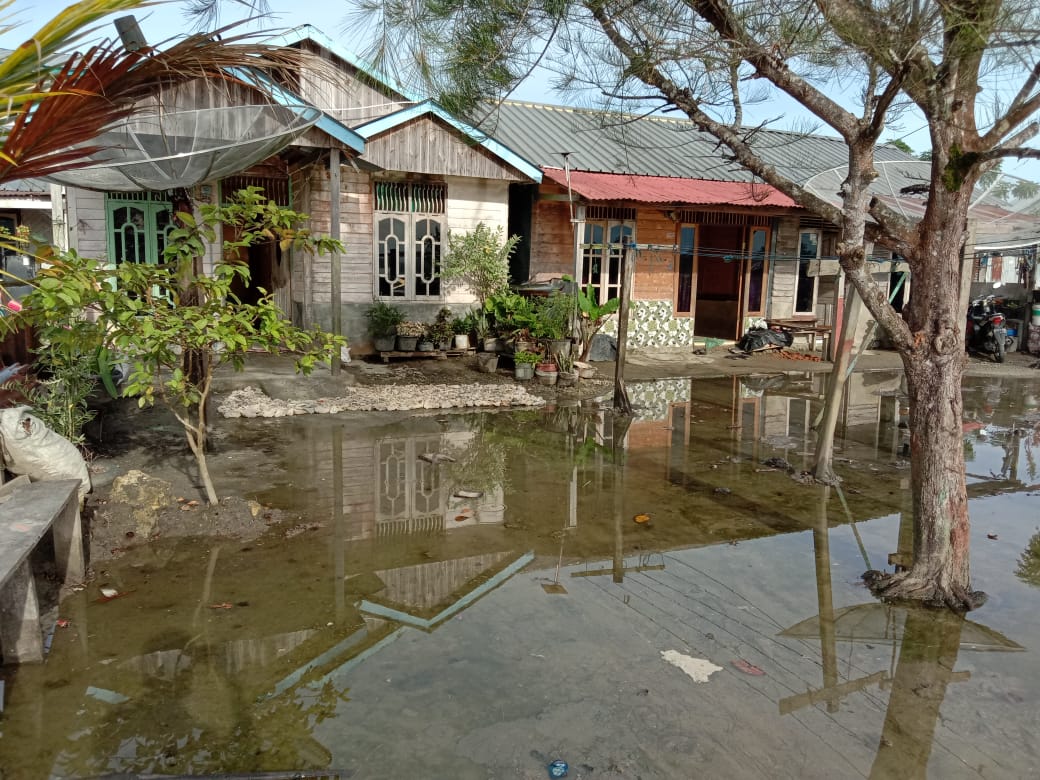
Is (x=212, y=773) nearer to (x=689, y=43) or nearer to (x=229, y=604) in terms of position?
(x=229, y=604)

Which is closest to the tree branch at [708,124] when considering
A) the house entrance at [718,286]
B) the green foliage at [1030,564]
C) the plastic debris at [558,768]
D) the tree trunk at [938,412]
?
the tree trunk at [938,412]

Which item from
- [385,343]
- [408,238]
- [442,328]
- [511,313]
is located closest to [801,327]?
[511,313]

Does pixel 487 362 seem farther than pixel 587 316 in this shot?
No

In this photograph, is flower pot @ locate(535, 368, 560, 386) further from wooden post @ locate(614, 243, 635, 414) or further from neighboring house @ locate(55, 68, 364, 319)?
neighboring house @ locate(55, 68, 364, 319)

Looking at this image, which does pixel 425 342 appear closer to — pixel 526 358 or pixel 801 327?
pixel 526 358

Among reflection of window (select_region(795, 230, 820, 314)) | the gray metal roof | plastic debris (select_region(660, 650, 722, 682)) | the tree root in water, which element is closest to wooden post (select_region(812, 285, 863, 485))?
the tree root in water

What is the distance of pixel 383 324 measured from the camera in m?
12.1

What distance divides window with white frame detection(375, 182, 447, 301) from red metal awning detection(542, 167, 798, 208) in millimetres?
2036

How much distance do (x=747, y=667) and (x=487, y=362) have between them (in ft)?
27.2

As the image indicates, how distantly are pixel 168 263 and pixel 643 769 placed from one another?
4.24 metres

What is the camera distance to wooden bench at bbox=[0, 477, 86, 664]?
354 cm

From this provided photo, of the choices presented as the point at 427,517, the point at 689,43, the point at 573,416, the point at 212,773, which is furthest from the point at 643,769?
the point at 573,416

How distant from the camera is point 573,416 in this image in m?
9.36

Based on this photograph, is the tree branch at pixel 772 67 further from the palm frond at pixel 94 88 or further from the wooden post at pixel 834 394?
the wooden post at pixel 834 394
